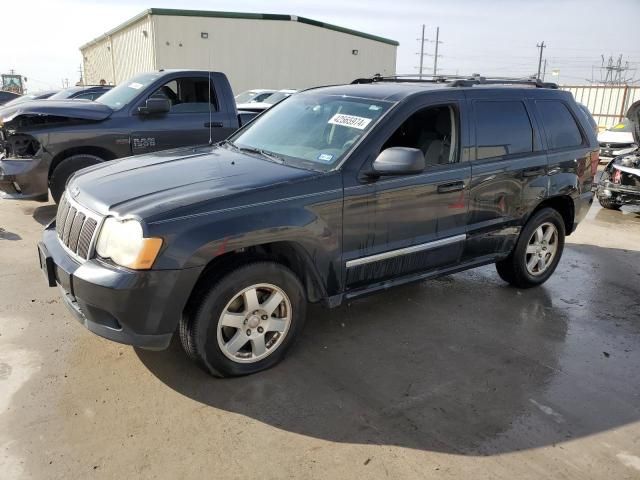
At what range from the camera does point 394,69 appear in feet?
123

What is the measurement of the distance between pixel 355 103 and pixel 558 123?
2.16 metres

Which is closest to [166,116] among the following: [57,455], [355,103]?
[355,103]

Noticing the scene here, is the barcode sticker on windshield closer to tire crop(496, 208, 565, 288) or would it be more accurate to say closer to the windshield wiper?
the windshield wiper

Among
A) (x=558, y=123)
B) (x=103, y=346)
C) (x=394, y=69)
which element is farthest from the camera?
(x=394, y=69)

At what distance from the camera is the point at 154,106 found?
22.8 ft

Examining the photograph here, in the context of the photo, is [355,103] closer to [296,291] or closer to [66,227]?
[296,291]

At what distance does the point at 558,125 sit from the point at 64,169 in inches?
222

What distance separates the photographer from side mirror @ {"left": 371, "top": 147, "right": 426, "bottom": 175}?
3.52m

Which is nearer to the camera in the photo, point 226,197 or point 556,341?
point 226,197

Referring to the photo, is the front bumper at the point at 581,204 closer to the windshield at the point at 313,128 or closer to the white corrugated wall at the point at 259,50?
the windshield at the point at 313,128

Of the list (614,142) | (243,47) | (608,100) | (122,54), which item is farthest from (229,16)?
(614,142)

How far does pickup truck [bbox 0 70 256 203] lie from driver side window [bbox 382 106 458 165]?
129 inches

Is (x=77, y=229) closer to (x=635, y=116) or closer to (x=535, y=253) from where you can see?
(x=535, y=253)

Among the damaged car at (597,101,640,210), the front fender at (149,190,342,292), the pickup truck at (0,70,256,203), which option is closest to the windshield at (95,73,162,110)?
the pickup truck at (0,70,256,203)
